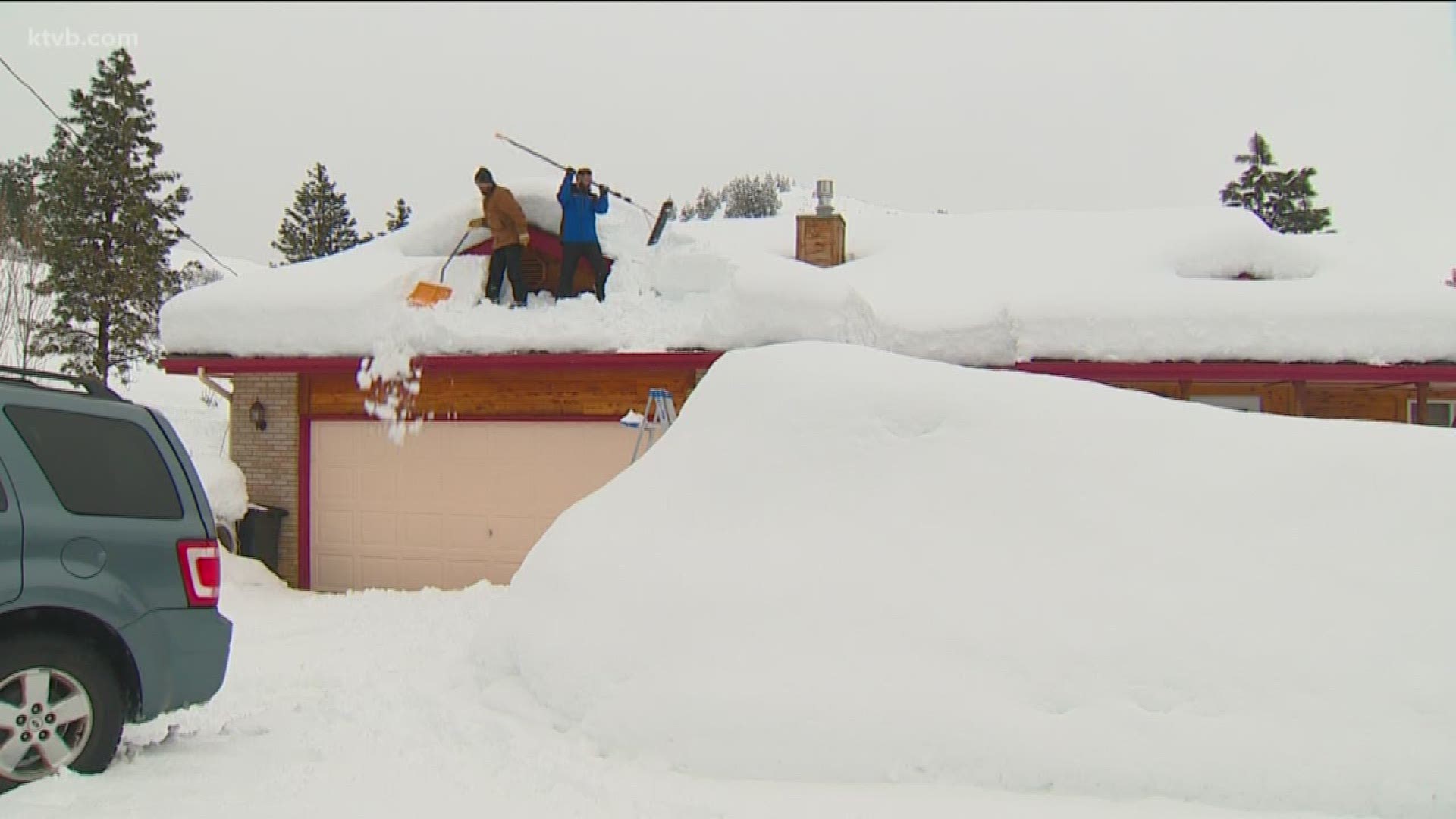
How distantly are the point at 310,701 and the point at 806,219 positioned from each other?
30.9 feet

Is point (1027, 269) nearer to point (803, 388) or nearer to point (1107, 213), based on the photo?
point (1107, 213)

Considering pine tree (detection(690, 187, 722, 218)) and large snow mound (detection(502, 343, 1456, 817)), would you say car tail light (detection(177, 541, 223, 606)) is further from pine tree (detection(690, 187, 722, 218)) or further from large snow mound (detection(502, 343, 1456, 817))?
pine tree (detection(690, 187, 722, 218))

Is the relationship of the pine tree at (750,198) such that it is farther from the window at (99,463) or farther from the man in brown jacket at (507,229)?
the window at (99,463)

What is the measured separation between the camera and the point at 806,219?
13156mm

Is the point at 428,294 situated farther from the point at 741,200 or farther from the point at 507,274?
the point at 741,200

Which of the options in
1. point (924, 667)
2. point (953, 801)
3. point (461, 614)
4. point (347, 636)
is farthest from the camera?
point (461, 614)

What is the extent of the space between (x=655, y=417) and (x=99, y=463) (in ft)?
18.7

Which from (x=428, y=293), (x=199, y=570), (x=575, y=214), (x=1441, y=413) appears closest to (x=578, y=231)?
(x=575, y=214)

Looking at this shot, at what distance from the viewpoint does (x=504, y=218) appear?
1088cm

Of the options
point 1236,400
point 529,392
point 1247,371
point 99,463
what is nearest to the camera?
point 99,463

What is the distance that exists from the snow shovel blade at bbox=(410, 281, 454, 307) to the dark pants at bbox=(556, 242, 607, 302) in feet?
4.20

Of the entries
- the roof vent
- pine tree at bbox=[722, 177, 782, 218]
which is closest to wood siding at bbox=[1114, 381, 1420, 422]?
the roof vent

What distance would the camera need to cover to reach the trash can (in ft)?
34.7

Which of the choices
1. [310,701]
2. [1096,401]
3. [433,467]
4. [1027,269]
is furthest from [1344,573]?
[433,467]
